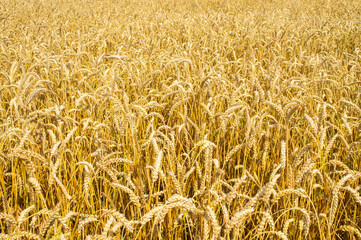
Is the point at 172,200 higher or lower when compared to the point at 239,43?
lower

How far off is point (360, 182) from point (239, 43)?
3141 mm

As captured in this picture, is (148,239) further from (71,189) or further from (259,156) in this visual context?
(259,156)

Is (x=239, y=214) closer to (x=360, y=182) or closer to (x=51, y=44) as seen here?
(x=360, y=182)

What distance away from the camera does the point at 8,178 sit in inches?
63.5

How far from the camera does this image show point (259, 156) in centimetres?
167

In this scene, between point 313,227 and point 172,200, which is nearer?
point 172,200

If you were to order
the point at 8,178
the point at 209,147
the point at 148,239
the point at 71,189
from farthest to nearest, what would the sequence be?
1. the point at 8,178
2. the point at 71,189
3. the point at 148,239
4. the point at 209,147

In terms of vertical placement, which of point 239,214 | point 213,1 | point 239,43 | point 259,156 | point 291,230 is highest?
point 213,1

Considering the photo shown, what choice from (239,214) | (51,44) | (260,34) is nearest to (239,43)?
(260,34)

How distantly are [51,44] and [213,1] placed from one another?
410 inches

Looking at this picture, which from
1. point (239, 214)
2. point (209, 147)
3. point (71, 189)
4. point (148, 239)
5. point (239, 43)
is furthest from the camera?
point (239, 43)

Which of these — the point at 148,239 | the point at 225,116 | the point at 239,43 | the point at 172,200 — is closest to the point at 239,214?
the point at 172,200

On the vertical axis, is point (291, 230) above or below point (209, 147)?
below

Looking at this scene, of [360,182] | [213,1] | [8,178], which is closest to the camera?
[360,182]
